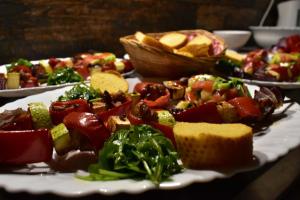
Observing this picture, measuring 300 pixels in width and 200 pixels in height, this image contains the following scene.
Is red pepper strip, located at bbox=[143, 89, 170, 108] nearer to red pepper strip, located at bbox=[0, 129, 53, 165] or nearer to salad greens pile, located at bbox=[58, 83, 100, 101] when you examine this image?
salad greens pile, located at bbox=[58, 83, 100, 101]

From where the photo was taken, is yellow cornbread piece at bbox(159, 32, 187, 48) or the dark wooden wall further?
the dark wooden wall

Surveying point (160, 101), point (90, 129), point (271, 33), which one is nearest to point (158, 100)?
point (160, 101)

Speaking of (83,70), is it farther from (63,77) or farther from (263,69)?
(263,69)

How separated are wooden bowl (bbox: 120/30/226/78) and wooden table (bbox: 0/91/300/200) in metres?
0.67

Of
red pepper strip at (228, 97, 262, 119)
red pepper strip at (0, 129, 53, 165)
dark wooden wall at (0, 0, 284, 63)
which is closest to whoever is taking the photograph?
red pepper strip at (0, 129, 53, 165)

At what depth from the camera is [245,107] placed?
108cm

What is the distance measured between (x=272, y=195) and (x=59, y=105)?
0.48 metres

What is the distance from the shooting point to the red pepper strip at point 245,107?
1.07 metres

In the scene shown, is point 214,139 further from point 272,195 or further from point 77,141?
point 77,141

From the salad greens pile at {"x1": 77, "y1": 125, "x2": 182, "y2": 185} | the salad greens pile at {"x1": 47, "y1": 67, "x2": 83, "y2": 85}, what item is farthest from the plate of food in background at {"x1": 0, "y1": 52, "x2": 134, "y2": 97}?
the salad greens pile at {"x1": 77, "y1": 125, "x2": 182, "y2": 185}

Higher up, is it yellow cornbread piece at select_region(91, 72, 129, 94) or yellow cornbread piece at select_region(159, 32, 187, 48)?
yellow cornbread piece at select_region(159, 32, 187, 48)

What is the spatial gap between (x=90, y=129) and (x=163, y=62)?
0.77 metres

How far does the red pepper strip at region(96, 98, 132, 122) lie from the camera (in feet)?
3.14

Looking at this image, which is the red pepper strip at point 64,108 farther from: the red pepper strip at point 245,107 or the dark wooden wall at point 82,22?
the dark wooden wall at point 82,22
